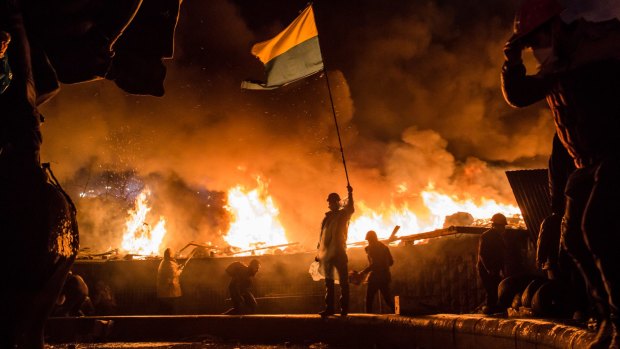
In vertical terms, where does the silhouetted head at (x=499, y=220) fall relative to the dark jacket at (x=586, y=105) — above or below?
below

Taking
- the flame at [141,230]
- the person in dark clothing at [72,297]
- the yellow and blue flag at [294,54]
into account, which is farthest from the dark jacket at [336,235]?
the flame at [141,230]

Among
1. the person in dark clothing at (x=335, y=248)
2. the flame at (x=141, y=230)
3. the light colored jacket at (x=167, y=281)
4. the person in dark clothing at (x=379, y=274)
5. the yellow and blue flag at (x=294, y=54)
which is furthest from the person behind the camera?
the flame at (x=141, y=230)

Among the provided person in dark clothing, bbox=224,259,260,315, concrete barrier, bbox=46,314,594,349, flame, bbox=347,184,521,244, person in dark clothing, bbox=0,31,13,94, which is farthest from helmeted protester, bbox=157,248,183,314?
person in dark clothing, bbox=0,31,13,94

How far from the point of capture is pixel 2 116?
5.68 ft

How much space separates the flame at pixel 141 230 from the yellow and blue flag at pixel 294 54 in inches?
726

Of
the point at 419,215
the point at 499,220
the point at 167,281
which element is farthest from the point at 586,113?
the point at 419,215

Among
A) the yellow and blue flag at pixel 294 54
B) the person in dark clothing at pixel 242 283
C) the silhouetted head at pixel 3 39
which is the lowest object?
the person in dark clothing at pixel 242 283

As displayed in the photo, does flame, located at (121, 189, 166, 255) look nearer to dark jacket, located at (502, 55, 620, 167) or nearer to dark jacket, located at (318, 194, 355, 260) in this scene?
dark jacket, located at (318, 194, 355, 260)

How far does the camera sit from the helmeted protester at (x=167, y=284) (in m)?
13.3

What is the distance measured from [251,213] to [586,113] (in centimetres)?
2266

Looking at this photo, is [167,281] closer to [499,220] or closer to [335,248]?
[335,248]

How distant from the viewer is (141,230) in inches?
1142

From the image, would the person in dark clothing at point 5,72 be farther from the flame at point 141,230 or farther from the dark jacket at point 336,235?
the flame at point 141,230

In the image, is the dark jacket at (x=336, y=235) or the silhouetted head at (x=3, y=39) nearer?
the silhouetted head at (x=3, y=39)
